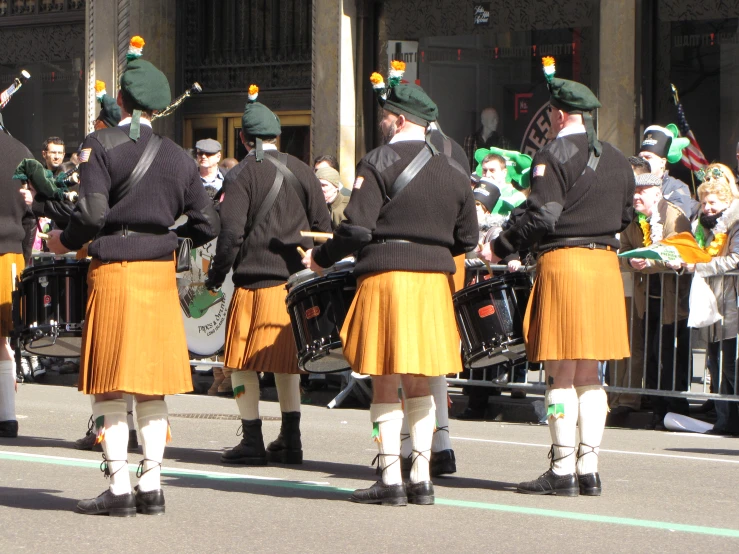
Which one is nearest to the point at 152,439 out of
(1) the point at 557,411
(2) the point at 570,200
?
(1) the point at 557,411

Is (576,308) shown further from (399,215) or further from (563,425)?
(399,215)

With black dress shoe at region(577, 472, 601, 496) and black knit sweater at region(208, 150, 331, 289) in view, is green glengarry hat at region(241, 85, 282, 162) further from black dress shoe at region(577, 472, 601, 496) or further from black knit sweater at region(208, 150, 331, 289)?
black dress shoe at region(577, 472, 601, 496)

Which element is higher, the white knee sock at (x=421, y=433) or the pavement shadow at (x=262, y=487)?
the white knee sock at (x=421, y=433)

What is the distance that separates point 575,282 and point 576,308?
0.13 metres

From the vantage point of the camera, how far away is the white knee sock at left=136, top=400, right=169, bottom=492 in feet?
22.9

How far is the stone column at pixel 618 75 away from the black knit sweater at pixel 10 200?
7.03 meters

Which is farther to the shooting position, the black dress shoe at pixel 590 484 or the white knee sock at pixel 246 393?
the white knee sock at pixel 246 393

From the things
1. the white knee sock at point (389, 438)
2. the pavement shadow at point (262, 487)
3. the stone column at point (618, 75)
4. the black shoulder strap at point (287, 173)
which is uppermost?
the stone column at point (618, 75)

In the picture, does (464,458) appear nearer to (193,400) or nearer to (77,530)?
(77,530)

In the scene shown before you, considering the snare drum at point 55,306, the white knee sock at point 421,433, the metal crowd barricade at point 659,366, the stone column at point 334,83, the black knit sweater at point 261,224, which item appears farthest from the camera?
the stone column at point 334,83

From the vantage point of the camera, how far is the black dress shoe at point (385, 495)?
7.29m

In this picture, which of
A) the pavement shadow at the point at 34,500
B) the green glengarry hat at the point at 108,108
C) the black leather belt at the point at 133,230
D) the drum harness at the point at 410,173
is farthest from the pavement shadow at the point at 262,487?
the green glengarry hat at the point at 108,108

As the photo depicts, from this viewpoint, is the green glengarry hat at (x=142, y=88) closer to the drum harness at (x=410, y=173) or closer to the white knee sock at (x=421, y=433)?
the drum harness at (x=410, y=173)

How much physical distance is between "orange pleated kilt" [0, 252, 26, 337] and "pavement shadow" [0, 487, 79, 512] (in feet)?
7.85
